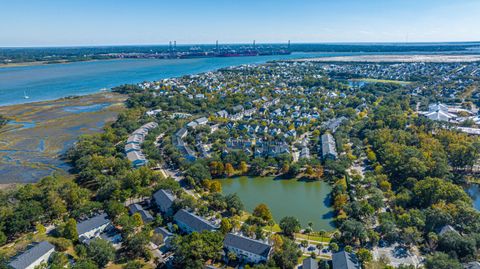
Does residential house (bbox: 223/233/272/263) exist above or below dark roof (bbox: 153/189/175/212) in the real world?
below

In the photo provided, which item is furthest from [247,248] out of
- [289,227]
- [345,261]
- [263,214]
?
[345,261]

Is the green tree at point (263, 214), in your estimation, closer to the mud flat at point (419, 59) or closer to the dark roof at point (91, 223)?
the dark roof at point (91, 223)

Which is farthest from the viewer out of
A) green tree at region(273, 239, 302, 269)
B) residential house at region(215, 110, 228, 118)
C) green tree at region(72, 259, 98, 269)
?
residential house at region(215, 110, 228, 118)

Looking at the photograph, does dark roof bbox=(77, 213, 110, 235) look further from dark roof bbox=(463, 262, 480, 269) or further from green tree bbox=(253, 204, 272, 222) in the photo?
dark roof bbox=(463, 262, 480, 269)

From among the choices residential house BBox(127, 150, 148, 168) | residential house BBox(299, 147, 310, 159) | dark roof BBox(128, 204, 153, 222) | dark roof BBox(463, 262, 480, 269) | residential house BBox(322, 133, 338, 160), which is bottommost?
dark roof BBox(128, 204, 153, 222)

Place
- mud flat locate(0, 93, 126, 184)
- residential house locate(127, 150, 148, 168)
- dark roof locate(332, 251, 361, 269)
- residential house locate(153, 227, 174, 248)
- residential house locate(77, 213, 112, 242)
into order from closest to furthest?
1. dark roof locate(332, 251, 361, 269)
2. residential house locate(153, 227, 174, 248)
3. residential house locate(77, 213, 112, 242)
4. residential house locate(127, 150, 148, 168)
5. mud flat locate(0, 93, 126, 184)

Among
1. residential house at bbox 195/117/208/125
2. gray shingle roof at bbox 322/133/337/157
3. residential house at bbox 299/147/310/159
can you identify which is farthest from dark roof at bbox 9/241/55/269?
residential house at bbox 195/117/208/125

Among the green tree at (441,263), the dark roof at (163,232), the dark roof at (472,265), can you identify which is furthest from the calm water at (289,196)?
the dark roof at (472,265)
